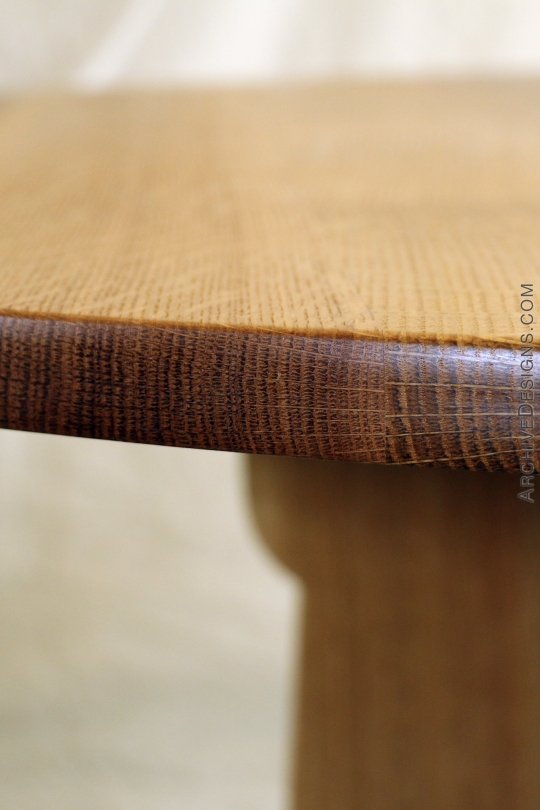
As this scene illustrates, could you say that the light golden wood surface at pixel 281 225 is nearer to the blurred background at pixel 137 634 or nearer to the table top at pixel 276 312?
the table top at pixel 276 312

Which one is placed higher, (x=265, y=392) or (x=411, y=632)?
(x=265, y=392)

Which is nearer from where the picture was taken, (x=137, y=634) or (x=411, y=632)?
(x=411, y=632)

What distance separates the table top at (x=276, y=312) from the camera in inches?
4.6

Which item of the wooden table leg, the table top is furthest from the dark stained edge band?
the wooden table leg

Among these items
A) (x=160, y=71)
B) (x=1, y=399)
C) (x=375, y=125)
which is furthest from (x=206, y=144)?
(x=160, y=71)

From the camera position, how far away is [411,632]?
337 mm

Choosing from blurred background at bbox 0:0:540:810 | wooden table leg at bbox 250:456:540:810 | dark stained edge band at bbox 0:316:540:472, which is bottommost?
blurred background at bbox 0:0:540:810

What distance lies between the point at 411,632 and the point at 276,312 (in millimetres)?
249

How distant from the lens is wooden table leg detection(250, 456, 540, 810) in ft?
0.95

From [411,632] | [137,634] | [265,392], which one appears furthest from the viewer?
[137,634]

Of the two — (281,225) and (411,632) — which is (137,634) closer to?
(411,632)

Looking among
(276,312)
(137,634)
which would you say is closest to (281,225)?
(276,312)

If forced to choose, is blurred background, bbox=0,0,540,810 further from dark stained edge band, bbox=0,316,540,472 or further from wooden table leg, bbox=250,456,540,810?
dark stained edge band, bbox=0,316,540,472

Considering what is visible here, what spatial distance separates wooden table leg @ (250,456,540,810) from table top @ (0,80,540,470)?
115 mm
